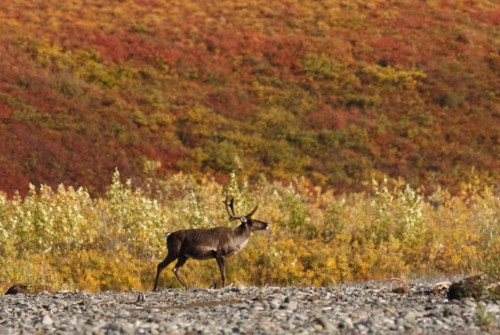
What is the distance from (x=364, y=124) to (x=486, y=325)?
31.4m

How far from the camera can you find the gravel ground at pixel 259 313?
8758 mm

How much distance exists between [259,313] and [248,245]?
7.95 meters

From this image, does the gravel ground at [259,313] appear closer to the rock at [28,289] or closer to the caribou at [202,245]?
the rock at [28,289]

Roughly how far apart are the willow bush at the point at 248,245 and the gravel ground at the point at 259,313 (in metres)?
4.00

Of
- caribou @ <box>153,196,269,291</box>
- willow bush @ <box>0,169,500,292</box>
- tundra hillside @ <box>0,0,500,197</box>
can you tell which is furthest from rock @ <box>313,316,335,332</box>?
tundra hillside @ <box>0,0,500,197</box>

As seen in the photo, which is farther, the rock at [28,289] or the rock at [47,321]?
the rock at [28,289]

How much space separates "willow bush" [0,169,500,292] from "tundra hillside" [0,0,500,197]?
13310mm

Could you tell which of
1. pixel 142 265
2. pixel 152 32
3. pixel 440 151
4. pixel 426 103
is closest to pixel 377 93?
pixel 426 103

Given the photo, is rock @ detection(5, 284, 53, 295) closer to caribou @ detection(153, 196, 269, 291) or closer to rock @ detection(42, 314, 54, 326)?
caribou @ detection(153, 196, 269, 291)

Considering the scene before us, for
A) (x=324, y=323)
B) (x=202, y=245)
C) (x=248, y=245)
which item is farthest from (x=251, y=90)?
(x=324, y=323)

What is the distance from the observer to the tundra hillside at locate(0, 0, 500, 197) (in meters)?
35.2

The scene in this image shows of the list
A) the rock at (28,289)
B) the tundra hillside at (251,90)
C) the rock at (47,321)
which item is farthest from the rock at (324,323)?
the tundra hillside at (251,90)

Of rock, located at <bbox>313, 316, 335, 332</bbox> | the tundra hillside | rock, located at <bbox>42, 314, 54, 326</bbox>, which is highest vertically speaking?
rock, located at <bbox>313, 316, 335, 332</bbox>

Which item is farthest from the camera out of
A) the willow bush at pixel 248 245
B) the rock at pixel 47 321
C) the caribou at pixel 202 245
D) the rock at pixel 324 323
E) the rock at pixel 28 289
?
the willow bush at pixel 248 245
